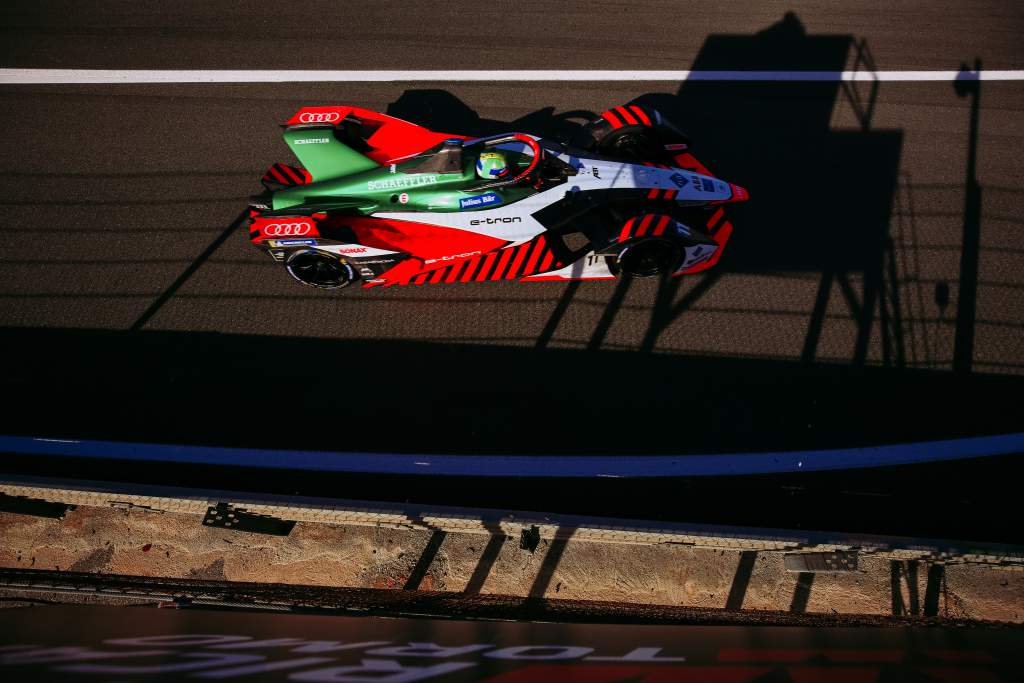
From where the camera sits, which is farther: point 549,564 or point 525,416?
point 525,416

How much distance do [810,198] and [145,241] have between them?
357 inches

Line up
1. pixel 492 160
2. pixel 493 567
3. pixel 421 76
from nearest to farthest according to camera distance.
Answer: pixel 493 567 → pixel 492 160 → pixel 421 76

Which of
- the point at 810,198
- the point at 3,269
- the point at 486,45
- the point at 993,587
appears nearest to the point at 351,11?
the point at 486,45

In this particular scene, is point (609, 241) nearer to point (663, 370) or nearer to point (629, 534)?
point (663, 370)

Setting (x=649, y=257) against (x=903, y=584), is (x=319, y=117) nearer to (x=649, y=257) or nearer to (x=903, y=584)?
(x=649, y=257)

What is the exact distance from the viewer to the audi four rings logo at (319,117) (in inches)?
233

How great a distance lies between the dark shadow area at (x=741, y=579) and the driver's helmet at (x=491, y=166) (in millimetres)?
Result: 4691

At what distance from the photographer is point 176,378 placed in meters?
5.75

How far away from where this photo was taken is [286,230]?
5332 mm

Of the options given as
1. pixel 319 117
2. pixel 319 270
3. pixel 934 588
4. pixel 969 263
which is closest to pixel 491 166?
pixel 319 117

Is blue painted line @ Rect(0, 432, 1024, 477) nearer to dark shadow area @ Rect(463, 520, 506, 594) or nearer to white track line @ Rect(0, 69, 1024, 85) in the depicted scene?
dark shadow area @ Rect(463, 520, 506, 594)

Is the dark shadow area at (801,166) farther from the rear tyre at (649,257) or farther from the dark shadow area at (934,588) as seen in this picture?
the dark shadow area at (934,588)

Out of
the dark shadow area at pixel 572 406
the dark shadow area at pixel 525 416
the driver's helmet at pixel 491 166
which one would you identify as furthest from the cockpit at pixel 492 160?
the dark shadow area at pixel 525 416

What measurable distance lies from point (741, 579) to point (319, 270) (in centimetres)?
564
